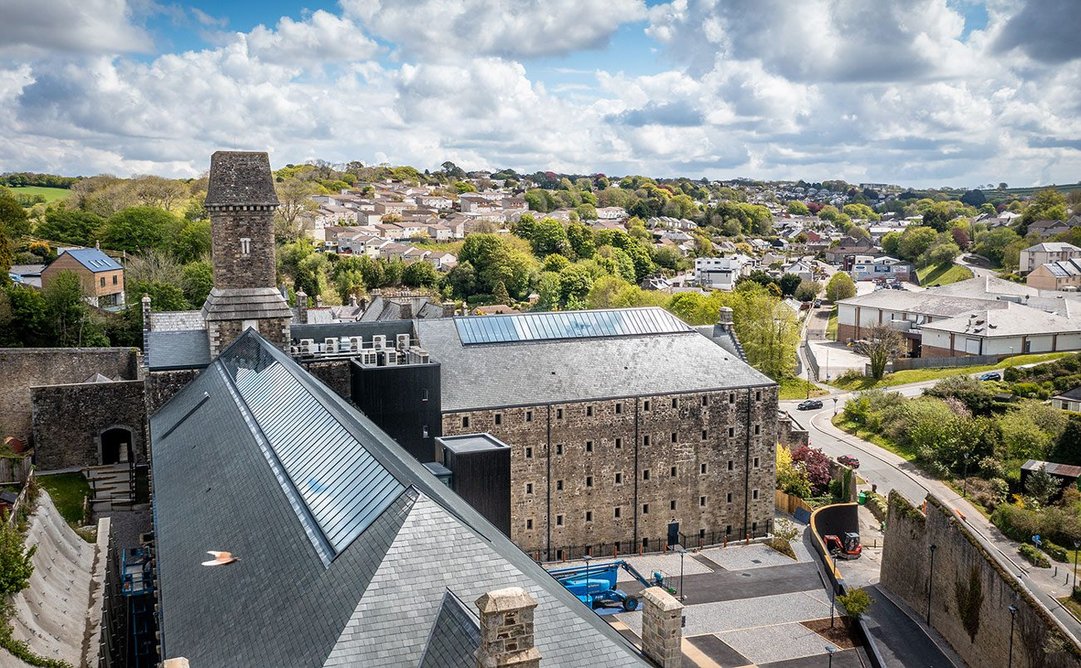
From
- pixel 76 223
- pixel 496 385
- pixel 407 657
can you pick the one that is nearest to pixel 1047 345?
pixel 496 385

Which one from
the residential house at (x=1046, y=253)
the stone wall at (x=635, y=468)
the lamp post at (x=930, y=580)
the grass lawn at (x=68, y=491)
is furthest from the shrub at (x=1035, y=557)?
the residential house at (x=1046, y=253)

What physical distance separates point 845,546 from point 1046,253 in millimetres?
76820

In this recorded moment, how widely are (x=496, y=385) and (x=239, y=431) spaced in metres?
14.9

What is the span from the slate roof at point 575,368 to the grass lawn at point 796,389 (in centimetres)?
2898

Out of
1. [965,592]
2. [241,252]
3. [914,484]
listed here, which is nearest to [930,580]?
[965,592]

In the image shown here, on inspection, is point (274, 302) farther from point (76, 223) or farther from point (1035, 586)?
point (76, 223)

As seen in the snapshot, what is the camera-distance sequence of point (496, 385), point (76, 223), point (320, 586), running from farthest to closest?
point (76, 223) < point (496, 385) < point (320, 586)

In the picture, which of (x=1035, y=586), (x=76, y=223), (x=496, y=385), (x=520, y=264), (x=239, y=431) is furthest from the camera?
(x=520, y=264)

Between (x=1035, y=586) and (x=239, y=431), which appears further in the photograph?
(x=1035, y=586)

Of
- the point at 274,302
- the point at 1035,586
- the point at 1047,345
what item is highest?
the point at 274,302

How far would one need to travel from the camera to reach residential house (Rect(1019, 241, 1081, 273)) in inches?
3853

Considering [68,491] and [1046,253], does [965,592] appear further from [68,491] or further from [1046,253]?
[1046,253]

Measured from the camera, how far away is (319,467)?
56.5ft

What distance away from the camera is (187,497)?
20.1m
